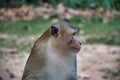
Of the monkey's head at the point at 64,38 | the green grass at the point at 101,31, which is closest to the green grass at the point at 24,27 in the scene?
the green grass at the point at 101,31

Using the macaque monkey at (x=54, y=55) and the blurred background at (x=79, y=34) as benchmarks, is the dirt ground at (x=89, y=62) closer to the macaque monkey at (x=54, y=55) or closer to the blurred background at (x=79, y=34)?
the blurred background at (x=79, y=34)

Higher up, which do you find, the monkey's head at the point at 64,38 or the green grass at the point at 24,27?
→ the monkey's head at the point at 64,38

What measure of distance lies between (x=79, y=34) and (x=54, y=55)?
6576 millimetres

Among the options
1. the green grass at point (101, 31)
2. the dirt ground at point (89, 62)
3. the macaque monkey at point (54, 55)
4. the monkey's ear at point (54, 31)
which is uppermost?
the monkey's ear at point (54, 31)

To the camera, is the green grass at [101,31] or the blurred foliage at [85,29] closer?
the green grass at [101,31]

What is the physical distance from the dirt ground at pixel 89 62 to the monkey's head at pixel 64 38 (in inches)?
117

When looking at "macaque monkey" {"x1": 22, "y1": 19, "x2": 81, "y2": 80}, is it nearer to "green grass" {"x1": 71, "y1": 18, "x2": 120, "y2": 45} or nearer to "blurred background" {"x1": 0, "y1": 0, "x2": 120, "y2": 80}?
"blurred background" {"x1": 0, "y1": 0, "x2": 120, "y2": 80}

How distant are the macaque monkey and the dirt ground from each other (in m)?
2.91

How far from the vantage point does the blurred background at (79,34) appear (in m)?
8.20

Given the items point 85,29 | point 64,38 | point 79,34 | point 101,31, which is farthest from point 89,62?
point 64,38

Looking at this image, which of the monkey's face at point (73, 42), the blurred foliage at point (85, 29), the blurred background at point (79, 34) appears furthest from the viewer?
the blurred foliage at point (85, 29)

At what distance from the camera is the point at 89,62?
8.91 m

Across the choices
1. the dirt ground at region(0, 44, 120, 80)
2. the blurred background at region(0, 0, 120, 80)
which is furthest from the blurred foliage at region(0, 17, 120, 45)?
the dirt ground at region(0, 44, 120, 80)

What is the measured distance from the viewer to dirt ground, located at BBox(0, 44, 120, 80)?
7.95 m
